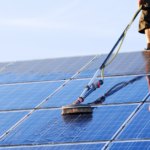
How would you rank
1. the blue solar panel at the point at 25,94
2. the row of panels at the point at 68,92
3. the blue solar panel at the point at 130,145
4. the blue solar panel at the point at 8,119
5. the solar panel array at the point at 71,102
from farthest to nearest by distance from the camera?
the blue solar panel at the point at 25,94 < the row of panels at the point at 68,92 < the blue solar panel at the point at 8,119 < the solar panel array at the point at 71,102 < the blue solar panel at the point at 130,145

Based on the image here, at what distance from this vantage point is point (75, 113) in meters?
11.0

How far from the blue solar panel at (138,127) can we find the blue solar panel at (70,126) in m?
0.27

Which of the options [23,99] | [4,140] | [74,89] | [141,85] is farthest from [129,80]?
[4,140]

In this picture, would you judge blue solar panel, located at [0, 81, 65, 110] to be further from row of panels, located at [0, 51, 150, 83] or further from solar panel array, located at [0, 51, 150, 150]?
row of panels, located at [0, 51, 150, 83]

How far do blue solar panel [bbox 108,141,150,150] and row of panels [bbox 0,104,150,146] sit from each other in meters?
0.25

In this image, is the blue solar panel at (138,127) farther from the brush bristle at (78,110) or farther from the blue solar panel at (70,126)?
the brush bristle at (78,110)

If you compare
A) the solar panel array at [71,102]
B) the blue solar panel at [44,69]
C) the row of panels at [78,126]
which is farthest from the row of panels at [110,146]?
the blue solar panel at [44,69]

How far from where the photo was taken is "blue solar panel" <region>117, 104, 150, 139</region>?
9233 millimetres

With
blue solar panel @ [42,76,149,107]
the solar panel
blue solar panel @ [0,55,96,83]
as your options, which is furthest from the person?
blue solar panel @ [42,76,149,107]

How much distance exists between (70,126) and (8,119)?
2238mm

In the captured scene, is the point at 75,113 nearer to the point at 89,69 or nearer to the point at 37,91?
the point at 37,91

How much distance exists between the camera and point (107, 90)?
12.4m

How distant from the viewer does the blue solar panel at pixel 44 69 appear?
48.6ft

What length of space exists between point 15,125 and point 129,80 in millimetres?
4132
